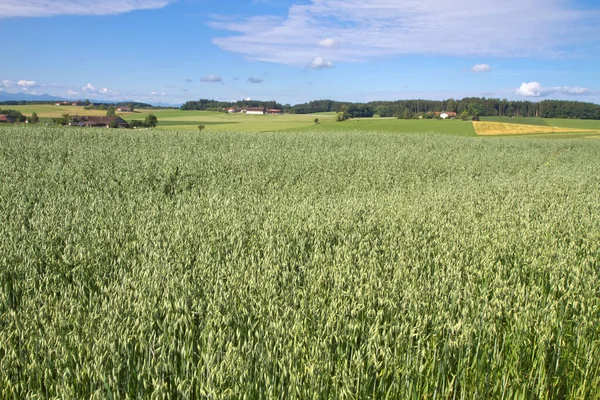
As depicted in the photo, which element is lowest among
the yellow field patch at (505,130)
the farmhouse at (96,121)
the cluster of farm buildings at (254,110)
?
the farmhouse at (96,121)

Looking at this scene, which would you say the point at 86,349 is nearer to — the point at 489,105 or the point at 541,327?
the point at 541,327

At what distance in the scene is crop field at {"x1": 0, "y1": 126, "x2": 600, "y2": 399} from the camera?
7.02 ft

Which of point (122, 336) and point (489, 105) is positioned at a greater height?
point (489, 105)

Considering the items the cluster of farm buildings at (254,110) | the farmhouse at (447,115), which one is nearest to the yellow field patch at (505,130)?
the farmhouse at (447,115)

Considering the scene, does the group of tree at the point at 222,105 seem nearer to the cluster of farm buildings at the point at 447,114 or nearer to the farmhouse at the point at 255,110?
the farmhouse at the point at 255,110

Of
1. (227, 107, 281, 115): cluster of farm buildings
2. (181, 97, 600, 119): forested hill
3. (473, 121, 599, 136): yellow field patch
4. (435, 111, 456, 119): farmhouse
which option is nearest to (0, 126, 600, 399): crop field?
(473, 121, 599, 136): yellow field patch

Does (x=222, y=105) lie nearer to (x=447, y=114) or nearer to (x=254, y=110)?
(x=254, y=110)

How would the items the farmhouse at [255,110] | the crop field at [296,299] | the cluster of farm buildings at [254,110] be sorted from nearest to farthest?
1. the crop field at [296,299]
2. the cluster of farm buildings at [254,110]
3. the farmhouse at [255,110]

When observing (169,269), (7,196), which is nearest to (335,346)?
(169,269)

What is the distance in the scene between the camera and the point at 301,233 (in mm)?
5055

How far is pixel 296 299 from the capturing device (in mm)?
2900

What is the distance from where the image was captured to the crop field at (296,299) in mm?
2139

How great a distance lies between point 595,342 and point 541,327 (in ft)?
1.71

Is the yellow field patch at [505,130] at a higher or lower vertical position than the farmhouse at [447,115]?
lower
